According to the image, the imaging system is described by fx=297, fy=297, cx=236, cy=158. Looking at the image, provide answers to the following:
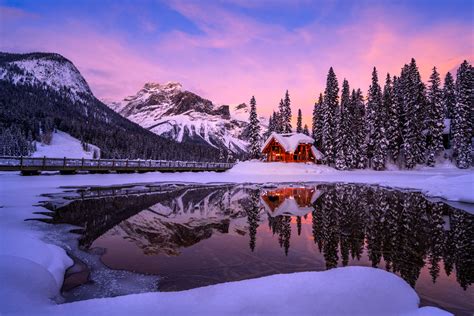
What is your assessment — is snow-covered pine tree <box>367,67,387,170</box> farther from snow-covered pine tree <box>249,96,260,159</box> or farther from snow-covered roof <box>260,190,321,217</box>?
snow-covered roof <box>260,190,321,217</box>

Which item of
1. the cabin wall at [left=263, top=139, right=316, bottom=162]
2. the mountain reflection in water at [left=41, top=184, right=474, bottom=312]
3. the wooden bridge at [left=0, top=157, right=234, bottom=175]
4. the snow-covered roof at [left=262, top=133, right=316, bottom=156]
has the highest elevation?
the snow-covered roof at [left=262, top=133, right=316, bottom=156]

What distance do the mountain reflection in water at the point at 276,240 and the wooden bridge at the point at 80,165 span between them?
1635 cm

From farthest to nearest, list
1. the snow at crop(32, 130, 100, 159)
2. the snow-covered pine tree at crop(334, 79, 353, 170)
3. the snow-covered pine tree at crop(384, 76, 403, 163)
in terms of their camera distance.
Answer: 1. the snow at crop(32, 130, 100, 159)
2. the snow-covered pine tree at crop(334, 79, 353, 170)
3. the snow-covered pine tree at crop(384, 76, 403, 163)

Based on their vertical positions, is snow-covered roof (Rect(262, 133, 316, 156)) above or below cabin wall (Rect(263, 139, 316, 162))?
above

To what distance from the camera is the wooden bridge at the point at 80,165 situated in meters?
29.6

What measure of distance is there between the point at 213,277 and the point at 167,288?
3.96ft

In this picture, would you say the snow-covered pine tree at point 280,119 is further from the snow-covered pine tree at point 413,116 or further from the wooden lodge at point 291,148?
the snow-covered pine tree at point 413,116

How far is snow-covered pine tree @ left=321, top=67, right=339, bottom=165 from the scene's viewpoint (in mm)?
58812

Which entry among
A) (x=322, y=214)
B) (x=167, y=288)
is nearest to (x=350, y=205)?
(x=322, y=214)

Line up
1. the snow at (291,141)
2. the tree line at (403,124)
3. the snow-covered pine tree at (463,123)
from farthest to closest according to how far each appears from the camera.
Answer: the snow at (291,141) < the tree line at (403,124) < the snow-covered pine tree at (463,123)

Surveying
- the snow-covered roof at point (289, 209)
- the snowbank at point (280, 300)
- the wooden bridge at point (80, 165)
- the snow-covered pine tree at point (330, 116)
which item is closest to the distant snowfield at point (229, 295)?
the snowbank at point (280, 300)

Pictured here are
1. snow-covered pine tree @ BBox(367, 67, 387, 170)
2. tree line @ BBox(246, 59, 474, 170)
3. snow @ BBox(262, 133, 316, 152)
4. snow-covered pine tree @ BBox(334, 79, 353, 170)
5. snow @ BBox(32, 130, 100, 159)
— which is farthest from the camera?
snow @ BBox(32, 130, 100, 159)

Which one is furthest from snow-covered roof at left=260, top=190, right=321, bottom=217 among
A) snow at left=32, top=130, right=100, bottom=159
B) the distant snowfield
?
snow at left=32, top=130, right=100, bottom=159

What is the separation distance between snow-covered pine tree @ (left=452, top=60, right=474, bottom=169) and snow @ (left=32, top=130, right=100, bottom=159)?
113m
